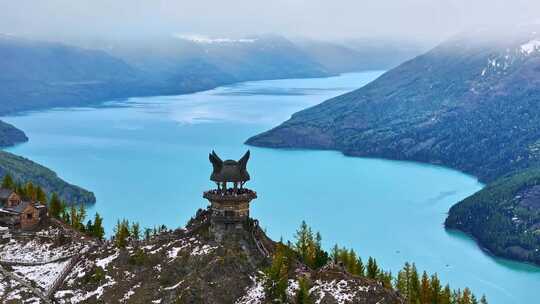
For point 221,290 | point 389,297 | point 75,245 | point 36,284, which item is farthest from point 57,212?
point 389,297

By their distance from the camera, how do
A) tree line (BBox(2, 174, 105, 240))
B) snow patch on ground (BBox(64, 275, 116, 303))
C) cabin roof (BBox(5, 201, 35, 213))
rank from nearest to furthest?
snow patch on ground (BBox(64, 275, 116, 303)), cabin roof (BBox(5, 201, 35, 213)), tree line (BBox(2, 174, 105, 240))

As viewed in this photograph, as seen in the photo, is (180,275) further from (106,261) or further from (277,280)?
(277,280)

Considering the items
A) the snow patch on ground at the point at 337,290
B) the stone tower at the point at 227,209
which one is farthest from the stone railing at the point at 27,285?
the snow patch on ground at the point at 337,290

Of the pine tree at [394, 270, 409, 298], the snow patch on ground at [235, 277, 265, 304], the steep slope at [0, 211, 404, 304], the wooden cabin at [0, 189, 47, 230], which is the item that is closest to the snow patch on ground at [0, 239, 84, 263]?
the steep slope at [0, 211, 404, 304]

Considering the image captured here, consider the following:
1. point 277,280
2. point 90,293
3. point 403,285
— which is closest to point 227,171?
point 277,280

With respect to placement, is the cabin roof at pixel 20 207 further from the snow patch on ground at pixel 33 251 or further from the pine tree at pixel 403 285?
the pine tree at pixel 403 285

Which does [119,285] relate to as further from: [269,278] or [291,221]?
[291,221]

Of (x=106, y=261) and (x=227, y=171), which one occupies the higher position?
(x=227, y=171)

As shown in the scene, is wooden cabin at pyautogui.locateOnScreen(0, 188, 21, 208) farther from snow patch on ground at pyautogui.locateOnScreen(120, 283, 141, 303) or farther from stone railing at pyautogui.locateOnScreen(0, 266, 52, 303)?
snow patch on ground at pyautogui.locateOnScreen(120, 283, 141, 303)
